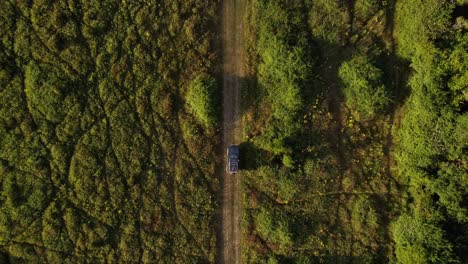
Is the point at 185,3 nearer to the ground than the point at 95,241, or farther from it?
farther from it

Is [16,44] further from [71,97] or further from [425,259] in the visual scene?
[425,259]

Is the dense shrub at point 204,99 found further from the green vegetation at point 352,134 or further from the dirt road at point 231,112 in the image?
the green vegetation at point 352,134

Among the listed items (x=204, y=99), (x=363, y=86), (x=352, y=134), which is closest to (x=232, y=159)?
(x=204, y=99)

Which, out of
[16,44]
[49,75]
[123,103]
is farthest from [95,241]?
[16,44]

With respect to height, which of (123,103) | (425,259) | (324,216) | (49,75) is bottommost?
(425,259)

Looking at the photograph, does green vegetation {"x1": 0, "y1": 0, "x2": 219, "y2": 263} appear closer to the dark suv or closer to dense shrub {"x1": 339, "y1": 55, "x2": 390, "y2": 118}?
the dark suv

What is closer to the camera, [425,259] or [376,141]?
[425,259]
